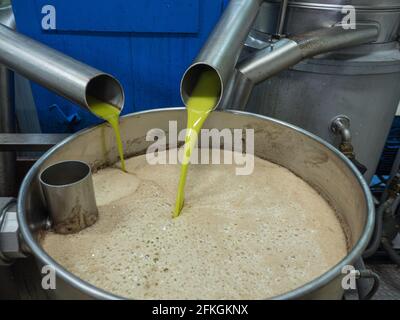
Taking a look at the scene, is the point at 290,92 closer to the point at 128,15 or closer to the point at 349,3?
A: the point at 349,3

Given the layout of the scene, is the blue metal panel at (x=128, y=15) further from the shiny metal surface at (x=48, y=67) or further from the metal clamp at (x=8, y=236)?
the metal clamp at (x=8, y=236)

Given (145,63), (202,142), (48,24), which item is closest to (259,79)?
(202,142)

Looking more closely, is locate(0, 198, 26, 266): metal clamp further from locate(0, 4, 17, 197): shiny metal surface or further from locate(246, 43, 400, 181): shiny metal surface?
locate(246, 43, 400, 181): shiny metal surface

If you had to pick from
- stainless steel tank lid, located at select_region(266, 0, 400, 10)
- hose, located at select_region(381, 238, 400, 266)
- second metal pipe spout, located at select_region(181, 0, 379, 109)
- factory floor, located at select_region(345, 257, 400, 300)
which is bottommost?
factory floor, located at select_region(345, 257, 400, 300)

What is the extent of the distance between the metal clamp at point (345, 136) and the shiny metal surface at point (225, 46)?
18.6 inches

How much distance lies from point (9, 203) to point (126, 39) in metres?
0.63

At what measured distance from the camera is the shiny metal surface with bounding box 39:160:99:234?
669 millimetres

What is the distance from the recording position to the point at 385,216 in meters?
1.38

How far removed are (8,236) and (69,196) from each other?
5.2 inches

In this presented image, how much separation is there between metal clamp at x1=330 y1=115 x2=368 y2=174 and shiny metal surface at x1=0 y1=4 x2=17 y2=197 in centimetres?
107

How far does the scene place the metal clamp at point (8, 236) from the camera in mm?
640

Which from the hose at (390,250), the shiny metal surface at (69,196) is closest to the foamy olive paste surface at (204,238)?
the shiny metal surface at (69,196)

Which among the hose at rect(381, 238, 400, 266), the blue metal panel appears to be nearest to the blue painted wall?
the blue metal panel

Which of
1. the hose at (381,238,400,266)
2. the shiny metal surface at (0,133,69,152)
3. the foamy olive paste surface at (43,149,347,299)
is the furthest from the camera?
the hose at (381,238,400,266)
